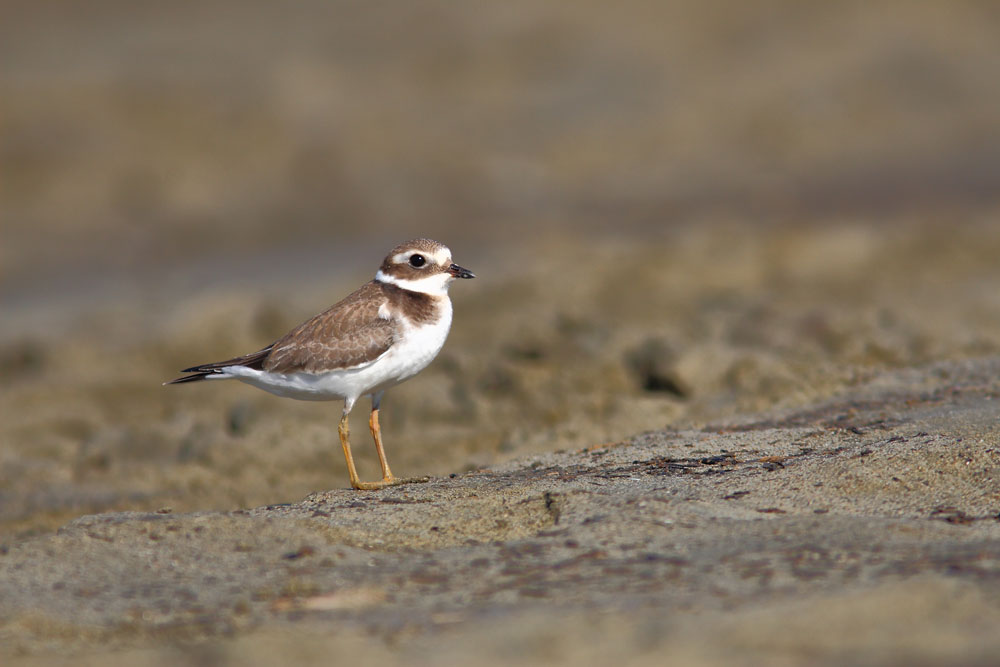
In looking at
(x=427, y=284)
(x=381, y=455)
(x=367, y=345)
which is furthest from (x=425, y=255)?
(x=381, y=455)

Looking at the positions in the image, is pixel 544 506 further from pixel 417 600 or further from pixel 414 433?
pixel 414 433

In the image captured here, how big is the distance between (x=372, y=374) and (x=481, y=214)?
11.0 m

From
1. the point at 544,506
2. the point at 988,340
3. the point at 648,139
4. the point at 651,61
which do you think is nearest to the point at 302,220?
the point at 648,139

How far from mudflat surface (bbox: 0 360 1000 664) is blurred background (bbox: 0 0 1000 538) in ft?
7.85

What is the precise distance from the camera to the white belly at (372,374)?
6.76 m

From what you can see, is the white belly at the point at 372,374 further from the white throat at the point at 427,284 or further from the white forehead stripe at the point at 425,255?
the white forehead stripe at the point at 425,255

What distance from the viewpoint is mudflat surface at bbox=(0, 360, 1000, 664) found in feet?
11.6

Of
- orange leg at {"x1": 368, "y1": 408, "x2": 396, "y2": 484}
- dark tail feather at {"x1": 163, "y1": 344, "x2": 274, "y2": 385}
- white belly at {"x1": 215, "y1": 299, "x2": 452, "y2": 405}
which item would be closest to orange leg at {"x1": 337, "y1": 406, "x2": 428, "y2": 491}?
orange leg at {"x1": 368, "y1": 408, "x2": 396, "y2": 484}

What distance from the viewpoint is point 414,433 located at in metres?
8.77

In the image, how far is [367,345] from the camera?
22.2ft

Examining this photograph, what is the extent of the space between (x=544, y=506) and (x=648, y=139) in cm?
1493

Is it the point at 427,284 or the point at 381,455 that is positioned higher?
the point at 427,284

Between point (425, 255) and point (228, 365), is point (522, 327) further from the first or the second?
point (228, 365)

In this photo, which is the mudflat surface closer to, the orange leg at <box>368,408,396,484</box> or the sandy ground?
the sandy ground
